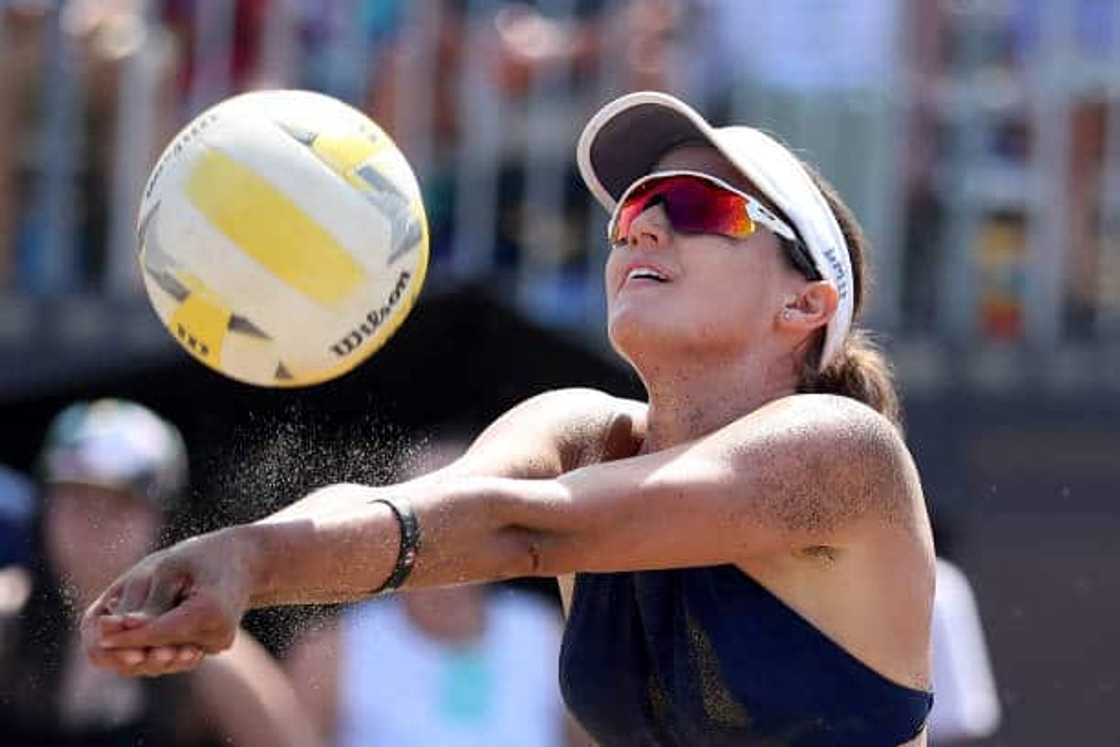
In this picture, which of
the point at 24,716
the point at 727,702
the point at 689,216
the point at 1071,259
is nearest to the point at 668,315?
the point at 689,216

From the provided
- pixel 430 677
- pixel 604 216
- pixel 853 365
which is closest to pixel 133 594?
pixel 853 365

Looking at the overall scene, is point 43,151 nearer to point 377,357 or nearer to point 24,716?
point 377,357

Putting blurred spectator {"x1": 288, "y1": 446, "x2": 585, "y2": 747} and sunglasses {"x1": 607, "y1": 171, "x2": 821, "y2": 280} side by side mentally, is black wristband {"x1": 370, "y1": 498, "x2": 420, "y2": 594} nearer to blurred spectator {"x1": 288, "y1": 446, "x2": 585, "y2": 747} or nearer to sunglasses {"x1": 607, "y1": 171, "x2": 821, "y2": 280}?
sunglasses {"x1": 607, "y1": 171, "x2": 821, "y2": 280}

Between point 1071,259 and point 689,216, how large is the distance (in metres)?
4.14

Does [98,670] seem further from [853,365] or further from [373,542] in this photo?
[373,542]

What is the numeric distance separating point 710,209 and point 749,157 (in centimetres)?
11

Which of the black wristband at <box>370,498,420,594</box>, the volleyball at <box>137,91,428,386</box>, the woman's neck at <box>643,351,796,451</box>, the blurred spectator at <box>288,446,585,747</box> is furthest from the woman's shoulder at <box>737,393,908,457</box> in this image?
the blurred spectator at <box>288,446,585,747</box>

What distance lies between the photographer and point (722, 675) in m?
3.21

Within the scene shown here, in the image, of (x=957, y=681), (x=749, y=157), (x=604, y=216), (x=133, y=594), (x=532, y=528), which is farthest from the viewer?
(x=604, y=216)

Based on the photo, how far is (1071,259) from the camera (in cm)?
727

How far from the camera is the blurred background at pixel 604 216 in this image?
6.86 meters

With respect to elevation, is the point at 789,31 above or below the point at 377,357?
above

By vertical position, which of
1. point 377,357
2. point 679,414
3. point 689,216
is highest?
point 689,216

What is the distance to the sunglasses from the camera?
3359mm
